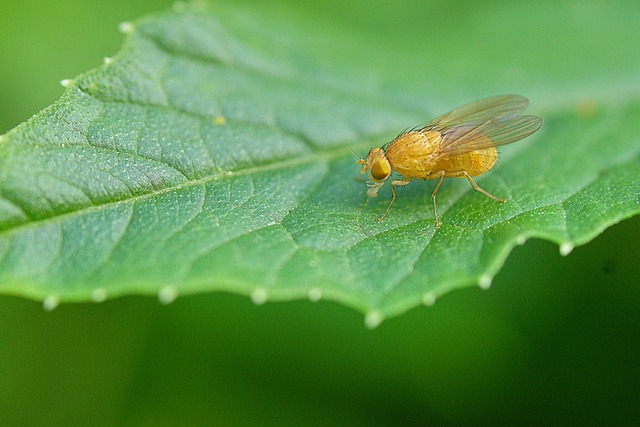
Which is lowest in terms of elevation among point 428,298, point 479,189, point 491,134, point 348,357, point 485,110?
point 348,357

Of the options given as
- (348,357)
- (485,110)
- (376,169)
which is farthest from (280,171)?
(348,357)

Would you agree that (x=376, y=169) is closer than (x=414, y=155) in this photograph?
Yes

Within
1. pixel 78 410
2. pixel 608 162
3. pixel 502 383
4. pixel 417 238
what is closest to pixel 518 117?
pixel 608 162

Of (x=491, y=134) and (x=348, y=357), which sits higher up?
(x=491, y=134)

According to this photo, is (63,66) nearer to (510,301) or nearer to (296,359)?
(296,359)

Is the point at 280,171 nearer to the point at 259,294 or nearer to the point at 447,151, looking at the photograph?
the point at 447,151

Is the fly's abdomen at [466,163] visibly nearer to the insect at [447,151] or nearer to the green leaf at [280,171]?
the insect at [447,151]

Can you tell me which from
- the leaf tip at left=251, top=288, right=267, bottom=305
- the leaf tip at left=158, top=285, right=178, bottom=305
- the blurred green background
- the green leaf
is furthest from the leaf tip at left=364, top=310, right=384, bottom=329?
the blurred green background

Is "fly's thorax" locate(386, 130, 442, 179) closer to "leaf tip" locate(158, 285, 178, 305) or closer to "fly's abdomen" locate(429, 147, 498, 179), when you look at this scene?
"fly's abdomen" locate(429, 147, 498, 179)
